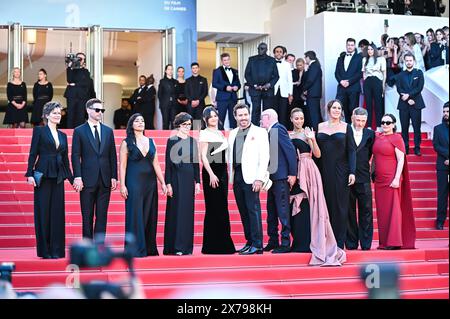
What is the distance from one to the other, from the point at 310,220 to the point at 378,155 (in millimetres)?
1141

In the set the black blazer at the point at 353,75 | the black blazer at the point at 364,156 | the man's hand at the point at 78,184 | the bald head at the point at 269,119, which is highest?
the black blazer at the point at 353,75

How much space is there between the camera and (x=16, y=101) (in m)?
13.8

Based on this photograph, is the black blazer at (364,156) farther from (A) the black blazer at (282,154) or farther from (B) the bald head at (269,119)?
(B) the bald head at (269,119)

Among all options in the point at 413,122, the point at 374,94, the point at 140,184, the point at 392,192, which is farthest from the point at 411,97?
the point at 140,184

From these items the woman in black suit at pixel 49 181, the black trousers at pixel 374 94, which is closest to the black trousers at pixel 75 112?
the black trousers at pixel 374 94

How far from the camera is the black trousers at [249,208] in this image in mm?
8430

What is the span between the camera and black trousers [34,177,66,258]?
8.20m

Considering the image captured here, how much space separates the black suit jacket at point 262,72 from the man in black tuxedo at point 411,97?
5.59ft

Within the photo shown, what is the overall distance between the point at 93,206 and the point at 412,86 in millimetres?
5639

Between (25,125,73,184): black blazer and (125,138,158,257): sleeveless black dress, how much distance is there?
570 millimetres

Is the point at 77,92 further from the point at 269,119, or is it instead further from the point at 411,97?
the point at 269,119

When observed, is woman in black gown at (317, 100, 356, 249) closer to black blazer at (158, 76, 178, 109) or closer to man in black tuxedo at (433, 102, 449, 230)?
man in black tuxedo at (433, 102, 449, 230)

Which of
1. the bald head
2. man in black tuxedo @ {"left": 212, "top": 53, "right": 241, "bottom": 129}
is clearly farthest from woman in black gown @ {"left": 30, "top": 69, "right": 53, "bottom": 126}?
the bald head
